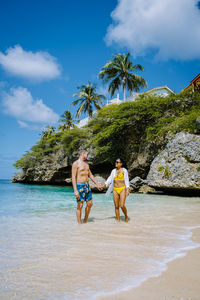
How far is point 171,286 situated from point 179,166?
11440 mm

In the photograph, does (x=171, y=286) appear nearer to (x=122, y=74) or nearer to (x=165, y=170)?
(x=165, y=170)

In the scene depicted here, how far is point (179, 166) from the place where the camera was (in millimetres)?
12492

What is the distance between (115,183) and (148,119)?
46.1 feet

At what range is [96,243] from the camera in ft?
10.8

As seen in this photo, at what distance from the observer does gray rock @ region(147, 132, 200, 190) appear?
463 inches

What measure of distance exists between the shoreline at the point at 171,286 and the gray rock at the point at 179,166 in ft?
33.2

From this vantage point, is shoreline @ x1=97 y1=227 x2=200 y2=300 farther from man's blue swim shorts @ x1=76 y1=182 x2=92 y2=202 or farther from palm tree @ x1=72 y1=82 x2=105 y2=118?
palm tree @ x1=72 y1=82 x2=105 y2=118

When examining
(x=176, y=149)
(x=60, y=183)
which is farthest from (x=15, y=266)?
(x=60, y=183)

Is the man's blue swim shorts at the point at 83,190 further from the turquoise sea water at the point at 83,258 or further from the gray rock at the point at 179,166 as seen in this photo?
the gray rock at the point at 179,166

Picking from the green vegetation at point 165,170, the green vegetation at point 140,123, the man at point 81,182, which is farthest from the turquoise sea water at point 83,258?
the green vegetation at point 140,123

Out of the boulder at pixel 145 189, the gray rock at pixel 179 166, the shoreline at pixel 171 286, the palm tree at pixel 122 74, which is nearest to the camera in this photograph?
the shoreline at pixel 171 286

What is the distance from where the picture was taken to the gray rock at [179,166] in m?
11.8

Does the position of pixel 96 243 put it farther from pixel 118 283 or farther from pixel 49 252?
pixel 118 283

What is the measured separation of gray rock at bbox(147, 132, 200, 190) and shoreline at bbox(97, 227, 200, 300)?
33.2 ft
